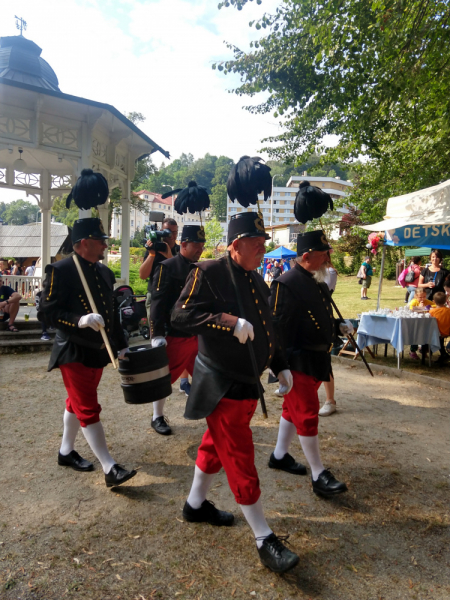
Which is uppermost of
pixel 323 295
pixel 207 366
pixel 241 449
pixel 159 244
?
pixel 159 244

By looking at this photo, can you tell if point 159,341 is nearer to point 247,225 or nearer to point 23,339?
point 247,225

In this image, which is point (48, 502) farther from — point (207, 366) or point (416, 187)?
point (416, 187)

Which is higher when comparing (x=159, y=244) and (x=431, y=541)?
(x=159, y=244)

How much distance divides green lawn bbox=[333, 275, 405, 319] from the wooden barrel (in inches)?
440

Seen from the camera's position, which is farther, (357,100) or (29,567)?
(357,100)

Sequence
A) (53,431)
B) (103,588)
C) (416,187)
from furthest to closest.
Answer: (416,187)
(53,431)
(103,588)

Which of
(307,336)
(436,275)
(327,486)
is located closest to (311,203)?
(307,336)

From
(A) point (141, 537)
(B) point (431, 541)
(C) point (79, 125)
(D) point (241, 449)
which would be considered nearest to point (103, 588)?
(A) point (141, 537)

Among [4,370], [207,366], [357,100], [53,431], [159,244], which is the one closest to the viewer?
[207,366]

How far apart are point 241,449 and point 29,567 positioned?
4.67 ft

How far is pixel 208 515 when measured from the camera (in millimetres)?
2924

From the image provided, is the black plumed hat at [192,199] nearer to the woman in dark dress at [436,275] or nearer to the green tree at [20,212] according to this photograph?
the woman in dark dress at [436,275]

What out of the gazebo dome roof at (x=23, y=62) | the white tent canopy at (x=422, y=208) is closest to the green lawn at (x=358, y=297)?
the white tent canopy at (x=422, y=208)

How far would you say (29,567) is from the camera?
246cm
